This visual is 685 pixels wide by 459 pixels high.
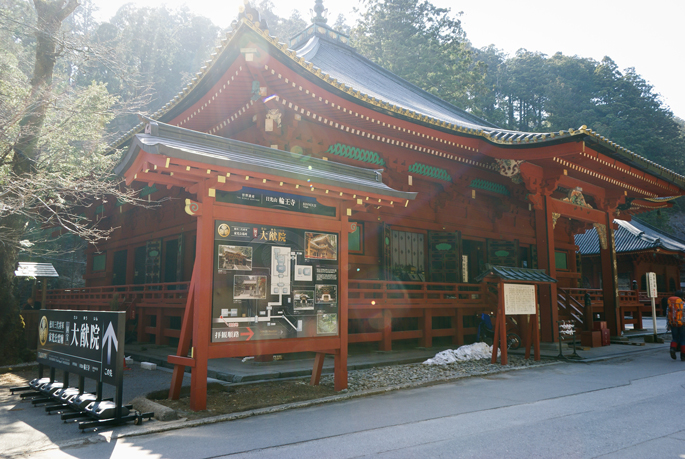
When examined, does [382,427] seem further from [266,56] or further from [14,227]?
[14,227]

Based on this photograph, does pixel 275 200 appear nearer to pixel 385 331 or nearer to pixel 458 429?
pixel 458 429

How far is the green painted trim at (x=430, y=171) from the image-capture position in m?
12.5

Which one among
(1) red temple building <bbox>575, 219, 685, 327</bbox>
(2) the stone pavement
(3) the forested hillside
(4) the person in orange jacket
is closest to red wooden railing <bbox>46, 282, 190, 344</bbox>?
(2) the stone pavement

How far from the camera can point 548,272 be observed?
40.5 ft

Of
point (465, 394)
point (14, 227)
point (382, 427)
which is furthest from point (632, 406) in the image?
point (14, 227)

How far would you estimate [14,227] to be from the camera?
1035 centimetres

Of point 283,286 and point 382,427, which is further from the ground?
point 283,286

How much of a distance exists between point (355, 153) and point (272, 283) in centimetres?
569

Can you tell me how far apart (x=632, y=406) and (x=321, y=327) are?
14.2 feet

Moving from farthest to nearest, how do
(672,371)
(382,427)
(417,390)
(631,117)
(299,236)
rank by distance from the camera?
(631,117)
(672,371)
(417,390)
(299,236)
(382,427)

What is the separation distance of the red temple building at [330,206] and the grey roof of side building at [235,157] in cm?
3

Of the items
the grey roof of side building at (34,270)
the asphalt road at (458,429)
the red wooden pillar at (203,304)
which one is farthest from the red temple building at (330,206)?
the grey roof of side building at (34,270)

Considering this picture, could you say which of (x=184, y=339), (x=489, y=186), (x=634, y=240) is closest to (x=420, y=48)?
(x=634, y=240)

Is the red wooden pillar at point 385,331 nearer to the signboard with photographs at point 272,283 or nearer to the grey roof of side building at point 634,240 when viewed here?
the signboard with photographs at point 272,283
